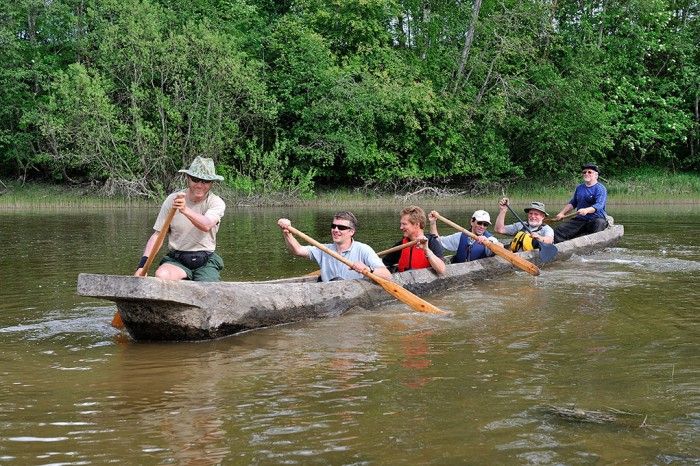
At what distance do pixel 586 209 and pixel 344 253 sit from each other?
6.67 m

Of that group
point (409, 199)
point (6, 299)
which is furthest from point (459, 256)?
point (409, 199)

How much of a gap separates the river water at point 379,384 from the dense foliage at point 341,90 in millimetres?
21028

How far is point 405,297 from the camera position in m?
8.49

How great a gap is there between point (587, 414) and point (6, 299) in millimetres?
6834

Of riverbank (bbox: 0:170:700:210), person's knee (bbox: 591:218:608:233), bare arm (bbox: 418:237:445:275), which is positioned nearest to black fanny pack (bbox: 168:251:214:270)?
bare arm (bbox: 418:237:445:275)

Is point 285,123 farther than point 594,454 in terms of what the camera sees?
Yes

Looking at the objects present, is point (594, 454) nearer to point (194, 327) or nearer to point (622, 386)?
point (622, 386)

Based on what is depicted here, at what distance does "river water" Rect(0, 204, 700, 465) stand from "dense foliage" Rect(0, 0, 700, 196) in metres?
21.0

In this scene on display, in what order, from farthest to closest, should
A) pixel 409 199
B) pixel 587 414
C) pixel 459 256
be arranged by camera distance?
pixel 409 199 → pixel 459 256 → pixel 587 414

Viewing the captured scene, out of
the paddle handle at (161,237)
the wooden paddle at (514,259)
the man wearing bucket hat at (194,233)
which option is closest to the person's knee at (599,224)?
the wooden paddle at (514,259)

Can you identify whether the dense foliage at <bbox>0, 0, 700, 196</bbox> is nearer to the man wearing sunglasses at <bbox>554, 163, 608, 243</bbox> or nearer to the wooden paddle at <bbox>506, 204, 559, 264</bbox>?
the man wearing sunglasses at <bbox>554, 163, 608, 243</bbox>

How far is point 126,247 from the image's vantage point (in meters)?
14.7

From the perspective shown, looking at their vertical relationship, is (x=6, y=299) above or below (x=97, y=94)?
below

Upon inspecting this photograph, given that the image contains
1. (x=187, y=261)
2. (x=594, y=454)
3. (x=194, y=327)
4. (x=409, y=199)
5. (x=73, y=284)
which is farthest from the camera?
(x=409, y=199)
